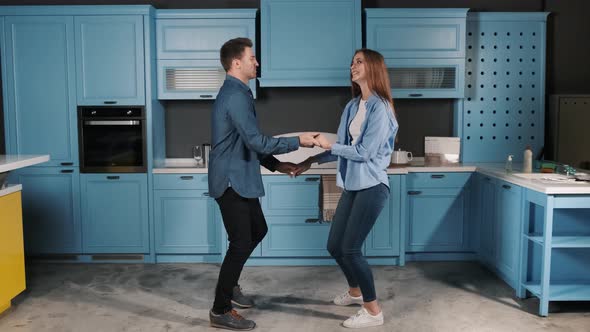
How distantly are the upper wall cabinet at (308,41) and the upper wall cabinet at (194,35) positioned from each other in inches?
6.8

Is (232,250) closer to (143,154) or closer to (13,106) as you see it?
(143,154)

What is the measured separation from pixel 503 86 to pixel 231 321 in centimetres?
323

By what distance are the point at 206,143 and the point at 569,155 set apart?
9.83 ft

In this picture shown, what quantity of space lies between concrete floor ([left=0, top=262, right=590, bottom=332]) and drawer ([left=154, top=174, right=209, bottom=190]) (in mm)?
639

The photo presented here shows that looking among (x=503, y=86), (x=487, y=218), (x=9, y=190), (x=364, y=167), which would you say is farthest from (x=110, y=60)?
(x=503, y=86)

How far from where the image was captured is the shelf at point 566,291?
11.4 ft

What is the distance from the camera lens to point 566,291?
3553 millimetres

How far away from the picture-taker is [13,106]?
476 cm

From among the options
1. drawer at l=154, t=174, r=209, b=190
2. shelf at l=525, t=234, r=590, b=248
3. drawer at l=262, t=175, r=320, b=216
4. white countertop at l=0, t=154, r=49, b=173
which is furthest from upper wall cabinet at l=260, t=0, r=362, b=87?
shelf at l=525, t=234, r=590, b=248

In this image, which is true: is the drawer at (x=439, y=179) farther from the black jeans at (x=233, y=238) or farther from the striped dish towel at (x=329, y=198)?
the black jeans at (x=233, y=238)

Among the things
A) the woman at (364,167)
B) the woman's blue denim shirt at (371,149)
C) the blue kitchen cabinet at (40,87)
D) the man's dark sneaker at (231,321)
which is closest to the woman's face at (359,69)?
the woman at (364,167)

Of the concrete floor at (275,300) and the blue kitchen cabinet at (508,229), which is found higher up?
the blue kitchen cabinet at (508,229)

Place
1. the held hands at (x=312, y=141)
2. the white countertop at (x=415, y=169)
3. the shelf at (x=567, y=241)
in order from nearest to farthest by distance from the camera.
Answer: the held hands at (x=312, y=141)
the shelf at (x=567, y=241)
the white countertop at (x=415, y=169)

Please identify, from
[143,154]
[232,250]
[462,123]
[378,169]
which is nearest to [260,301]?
[232,250]
